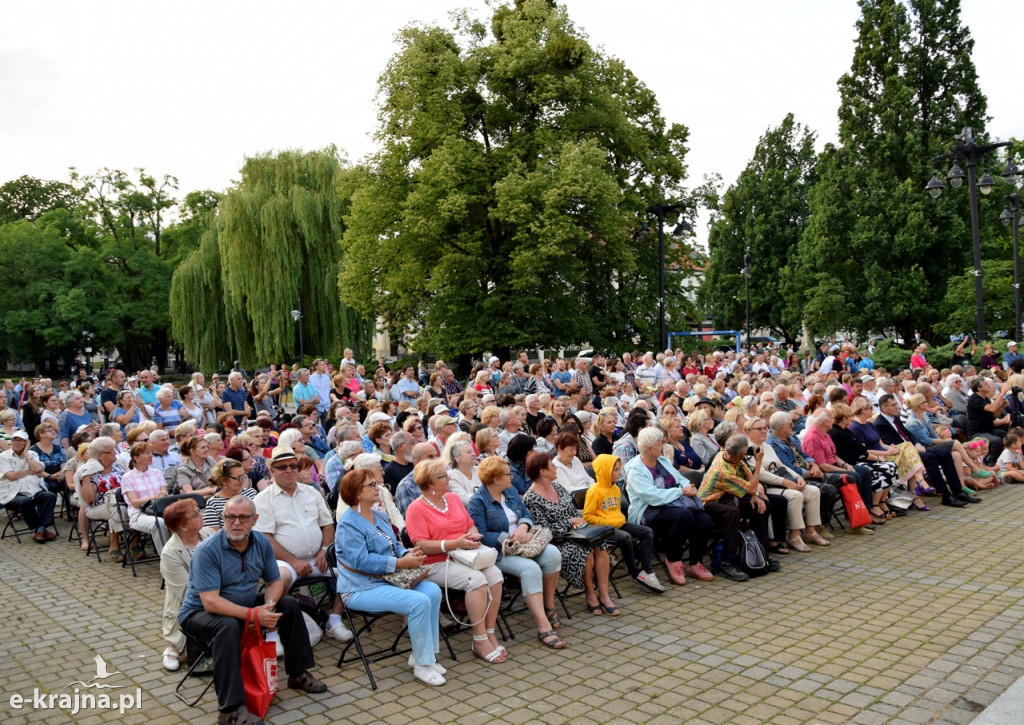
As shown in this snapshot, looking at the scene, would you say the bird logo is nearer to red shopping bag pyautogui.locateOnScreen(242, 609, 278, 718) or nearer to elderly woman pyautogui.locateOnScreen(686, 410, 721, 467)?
red shopping bag pyautogui.locateOnScreen(242, 609, 278, 718)

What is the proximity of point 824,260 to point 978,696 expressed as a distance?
3527 cm

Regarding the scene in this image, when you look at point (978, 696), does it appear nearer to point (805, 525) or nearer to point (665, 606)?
point (665, 606)

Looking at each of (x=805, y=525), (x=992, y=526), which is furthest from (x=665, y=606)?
(x=992, y=526)

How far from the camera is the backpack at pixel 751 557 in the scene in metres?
7.17

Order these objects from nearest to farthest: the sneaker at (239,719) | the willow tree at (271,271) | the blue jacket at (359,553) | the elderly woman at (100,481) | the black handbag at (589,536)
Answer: the sneaker at (239,719)
the blue jacket at (359,553)
the black handbag at (589,536)
the elderly woman at (100,481)
the willow tree at (271,271)

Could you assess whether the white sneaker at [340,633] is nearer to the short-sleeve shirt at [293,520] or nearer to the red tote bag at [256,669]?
the short-sleeve shirt at [293,520]

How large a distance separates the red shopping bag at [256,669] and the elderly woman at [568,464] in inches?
128

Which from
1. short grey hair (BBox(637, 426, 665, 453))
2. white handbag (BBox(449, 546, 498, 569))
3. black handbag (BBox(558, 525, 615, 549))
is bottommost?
black handbag (BBox(558, 525, 615, 549))

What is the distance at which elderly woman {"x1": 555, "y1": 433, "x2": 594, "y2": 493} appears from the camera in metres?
7.17

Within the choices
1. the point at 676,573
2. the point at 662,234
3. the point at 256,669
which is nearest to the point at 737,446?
the point at 676,573

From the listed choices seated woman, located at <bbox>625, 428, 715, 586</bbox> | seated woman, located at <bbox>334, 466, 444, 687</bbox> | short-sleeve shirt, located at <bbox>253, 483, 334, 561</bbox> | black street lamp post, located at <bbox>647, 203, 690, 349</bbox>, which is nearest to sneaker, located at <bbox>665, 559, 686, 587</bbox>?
seated woman, located at <bbox>625, 428, 715, 586</bbox>

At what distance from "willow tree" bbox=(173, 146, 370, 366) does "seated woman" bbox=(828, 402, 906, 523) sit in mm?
23200

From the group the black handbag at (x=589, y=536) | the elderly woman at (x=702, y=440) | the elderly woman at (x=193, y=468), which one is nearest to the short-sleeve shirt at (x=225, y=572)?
the black handbag at (x=589, y=536)

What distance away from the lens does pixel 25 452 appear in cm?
920
